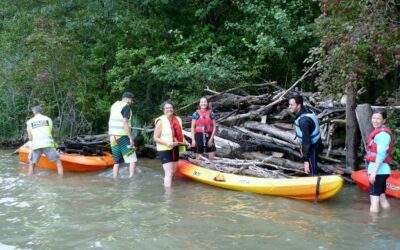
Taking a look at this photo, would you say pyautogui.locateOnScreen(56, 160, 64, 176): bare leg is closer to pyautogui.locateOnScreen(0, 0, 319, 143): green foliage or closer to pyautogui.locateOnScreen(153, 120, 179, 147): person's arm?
pyautogui.locateOnScreen(153, 120, 179, 147): person's arm

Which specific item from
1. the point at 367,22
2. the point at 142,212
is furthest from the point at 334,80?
the point at 142,212

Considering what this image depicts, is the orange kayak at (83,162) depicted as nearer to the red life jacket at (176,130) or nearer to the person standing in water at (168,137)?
the person standing in water at (168,137)

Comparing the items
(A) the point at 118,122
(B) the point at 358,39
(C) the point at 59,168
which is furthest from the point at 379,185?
(C) the point at 59,168

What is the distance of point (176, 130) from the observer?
8047 millimetres

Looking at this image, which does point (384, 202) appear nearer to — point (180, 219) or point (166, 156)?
point (180, 219)

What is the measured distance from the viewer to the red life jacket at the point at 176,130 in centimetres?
800

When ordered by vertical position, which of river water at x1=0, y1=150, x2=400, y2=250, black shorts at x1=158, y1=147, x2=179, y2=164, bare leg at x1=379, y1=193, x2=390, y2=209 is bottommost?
river water at x1=0, y1=150, x2=400, y2=250

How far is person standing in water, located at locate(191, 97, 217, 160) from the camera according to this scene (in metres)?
9.08

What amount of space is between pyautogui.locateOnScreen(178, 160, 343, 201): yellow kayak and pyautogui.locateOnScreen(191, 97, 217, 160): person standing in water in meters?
0.64

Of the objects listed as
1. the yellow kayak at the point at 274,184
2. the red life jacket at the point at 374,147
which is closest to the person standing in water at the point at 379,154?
the red life jacket at the point at 374,147

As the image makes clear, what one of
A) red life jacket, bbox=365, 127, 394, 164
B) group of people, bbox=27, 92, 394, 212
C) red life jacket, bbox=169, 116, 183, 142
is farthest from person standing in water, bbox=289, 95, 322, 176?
red life jacket, bbox=169, 116, 183, 142

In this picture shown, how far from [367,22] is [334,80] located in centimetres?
127

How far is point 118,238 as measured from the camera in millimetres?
5246

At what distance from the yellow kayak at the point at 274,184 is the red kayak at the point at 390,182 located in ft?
3.21
